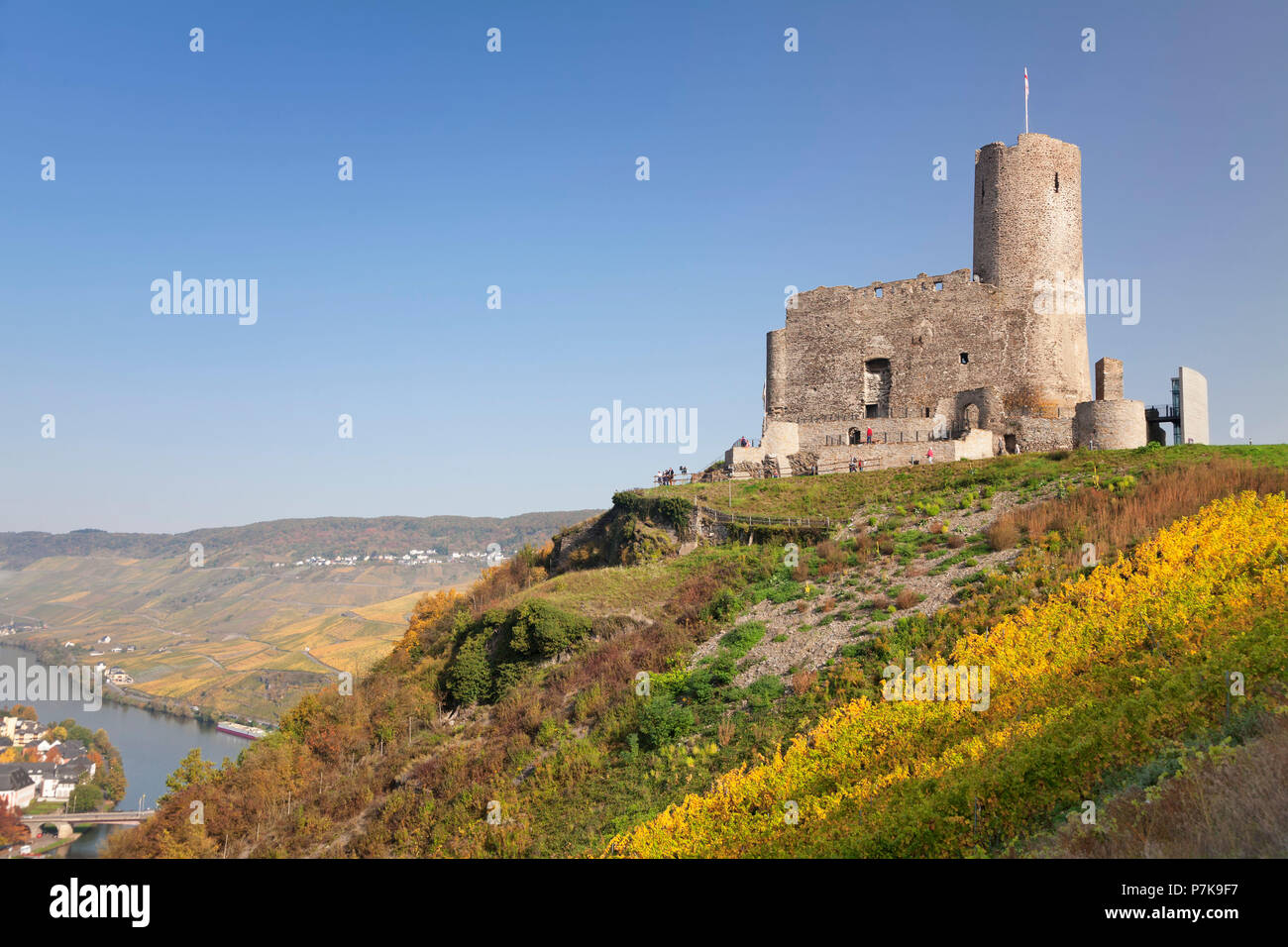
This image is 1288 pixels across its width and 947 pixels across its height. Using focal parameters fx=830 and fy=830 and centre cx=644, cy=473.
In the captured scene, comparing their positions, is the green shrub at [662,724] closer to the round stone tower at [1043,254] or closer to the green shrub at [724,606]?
the green shrub at [724,606]

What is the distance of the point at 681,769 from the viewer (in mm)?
17172

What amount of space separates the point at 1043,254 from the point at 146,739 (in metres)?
142

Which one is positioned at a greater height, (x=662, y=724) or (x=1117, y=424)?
(x=1117, y=424)

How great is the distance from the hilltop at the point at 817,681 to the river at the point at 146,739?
68.9m

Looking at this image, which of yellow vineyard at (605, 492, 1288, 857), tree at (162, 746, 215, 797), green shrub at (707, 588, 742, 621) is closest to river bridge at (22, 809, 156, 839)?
tree at (162, 746, 215, 797)

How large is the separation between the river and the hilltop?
226 feet

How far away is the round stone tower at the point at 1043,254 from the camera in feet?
135

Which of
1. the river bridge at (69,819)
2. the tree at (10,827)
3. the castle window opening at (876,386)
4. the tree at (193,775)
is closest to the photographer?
the tree at (193,775)

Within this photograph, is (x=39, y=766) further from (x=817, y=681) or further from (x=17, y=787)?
(x=817, y=681)

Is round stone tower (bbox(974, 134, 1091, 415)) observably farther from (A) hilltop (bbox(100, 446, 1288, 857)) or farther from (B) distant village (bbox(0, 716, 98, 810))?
(B) distant village (bbox(0, 716, 98, 810))

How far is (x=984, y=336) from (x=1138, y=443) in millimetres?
9431

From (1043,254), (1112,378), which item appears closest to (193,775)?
(1112,378)

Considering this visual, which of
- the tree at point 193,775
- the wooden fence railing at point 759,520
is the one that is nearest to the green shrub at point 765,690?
the wooden fence railing at point 759,520

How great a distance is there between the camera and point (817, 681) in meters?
Result: 18.6
